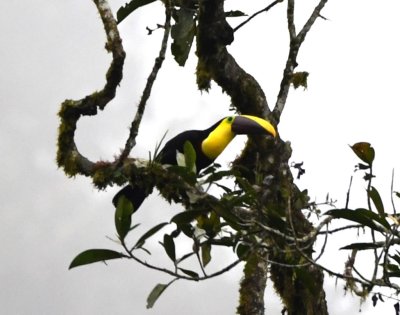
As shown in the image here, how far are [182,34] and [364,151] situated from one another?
1.93m

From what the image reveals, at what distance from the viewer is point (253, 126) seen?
5.19m

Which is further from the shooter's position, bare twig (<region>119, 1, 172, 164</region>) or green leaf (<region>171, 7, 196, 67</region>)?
green leaf (<region>171, 7, 196, 67</region>)

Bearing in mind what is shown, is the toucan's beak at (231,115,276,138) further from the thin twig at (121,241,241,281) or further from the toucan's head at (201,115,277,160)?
the thin twig at (121,241,241,281)

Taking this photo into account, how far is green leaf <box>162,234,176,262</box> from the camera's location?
3387mm

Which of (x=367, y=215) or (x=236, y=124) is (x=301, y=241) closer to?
(x=367, y=215)

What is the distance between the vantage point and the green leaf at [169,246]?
339 centimetres

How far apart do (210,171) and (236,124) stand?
178 cm

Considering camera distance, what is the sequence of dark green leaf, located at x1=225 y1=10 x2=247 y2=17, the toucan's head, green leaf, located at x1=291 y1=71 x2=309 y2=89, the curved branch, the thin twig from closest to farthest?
the thin twig < the curved branch < dark green leaf, located at x1=225 y1=10 x2=247 y2=17 < green leaf, located at x1=291 y1=71 x2=309 y2=89 < the toucan's head

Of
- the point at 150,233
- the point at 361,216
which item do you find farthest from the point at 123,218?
the point at 361,216

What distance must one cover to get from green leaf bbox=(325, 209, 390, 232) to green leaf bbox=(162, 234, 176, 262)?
2.13 ft

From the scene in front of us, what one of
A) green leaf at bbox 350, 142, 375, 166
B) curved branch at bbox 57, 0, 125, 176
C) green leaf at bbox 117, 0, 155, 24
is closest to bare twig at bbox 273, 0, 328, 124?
green leaf at bbox 117, 0, 155, 24

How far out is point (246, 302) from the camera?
4.80 meters

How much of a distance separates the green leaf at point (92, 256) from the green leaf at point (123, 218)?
10 cm

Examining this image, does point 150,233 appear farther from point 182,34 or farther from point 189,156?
point 182,34
